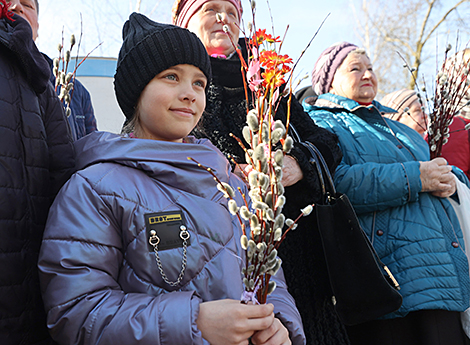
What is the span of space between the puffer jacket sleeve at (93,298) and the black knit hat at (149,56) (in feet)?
1.92

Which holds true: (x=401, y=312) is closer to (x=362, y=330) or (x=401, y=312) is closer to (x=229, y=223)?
(x=362, y=330)

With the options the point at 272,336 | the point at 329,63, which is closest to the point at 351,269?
the point at 272,336

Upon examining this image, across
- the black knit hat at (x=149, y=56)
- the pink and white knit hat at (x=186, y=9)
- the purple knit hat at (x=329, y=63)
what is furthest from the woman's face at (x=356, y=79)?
the black knit hat at (x=149, y=56)

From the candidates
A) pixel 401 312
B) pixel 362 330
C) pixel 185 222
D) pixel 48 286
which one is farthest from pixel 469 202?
pixel 48 286

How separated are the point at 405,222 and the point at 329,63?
1227 millimetres

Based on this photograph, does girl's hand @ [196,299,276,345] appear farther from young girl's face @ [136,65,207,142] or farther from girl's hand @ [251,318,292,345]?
young girl's face @ [136,65,207,142]

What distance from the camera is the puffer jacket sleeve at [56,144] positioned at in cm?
138

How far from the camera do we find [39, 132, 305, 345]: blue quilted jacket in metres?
1.12

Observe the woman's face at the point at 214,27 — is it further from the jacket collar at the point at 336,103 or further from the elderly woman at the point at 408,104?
the elderly woman at the point at 408,104

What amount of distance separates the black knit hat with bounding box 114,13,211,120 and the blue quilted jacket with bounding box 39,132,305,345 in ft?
0.88

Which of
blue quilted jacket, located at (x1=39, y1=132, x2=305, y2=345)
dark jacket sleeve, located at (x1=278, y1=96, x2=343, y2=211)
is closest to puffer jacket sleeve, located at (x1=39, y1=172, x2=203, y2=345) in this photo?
blue quilted jacket, located at (x1=39, y1=132, x2=305, y2=345)

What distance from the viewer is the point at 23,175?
4.02ft

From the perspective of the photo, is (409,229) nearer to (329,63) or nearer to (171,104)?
(329,63)

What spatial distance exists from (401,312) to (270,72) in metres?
1.63
